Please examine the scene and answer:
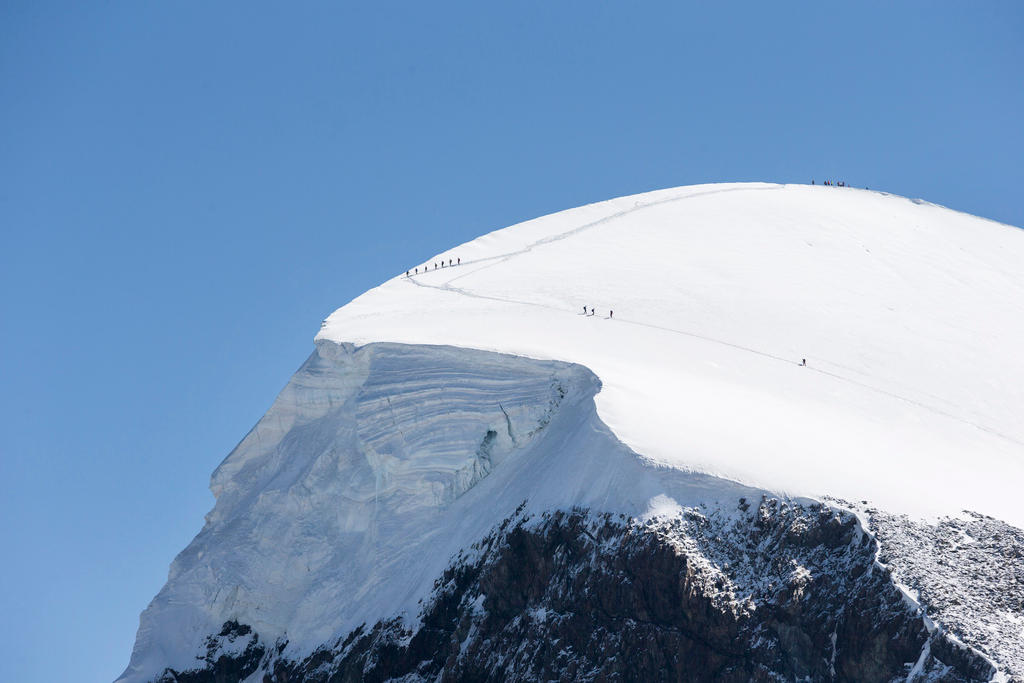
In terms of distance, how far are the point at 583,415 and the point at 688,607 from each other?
13016 mm

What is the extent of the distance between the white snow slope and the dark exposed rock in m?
1.71

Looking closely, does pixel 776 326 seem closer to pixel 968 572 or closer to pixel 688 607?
pixel 968 572

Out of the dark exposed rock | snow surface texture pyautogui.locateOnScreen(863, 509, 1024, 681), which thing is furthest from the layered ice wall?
snow surface texture pyautogui.locateOnScreen(863, 509, 1024, 681)

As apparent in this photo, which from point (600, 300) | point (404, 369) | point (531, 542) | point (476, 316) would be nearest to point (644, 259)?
point (600, 300)

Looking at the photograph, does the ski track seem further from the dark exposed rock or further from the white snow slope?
the dark exposed rock

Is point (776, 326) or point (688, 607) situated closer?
point (688, 607)

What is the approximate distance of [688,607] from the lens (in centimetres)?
5309

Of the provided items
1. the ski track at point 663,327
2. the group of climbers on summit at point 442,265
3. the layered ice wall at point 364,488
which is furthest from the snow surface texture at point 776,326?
the layered ice wall at point 364,488

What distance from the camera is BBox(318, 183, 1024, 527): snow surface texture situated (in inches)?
2360

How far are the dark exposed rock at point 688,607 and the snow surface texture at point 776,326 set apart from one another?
2.77m

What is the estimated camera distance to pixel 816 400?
69.0m

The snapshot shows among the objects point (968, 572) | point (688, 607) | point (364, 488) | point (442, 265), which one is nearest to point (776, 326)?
point (364, 488)

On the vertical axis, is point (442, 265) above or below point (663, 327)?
above

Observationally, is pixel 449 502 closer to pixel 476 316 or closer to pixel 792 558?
pixel 476 316
